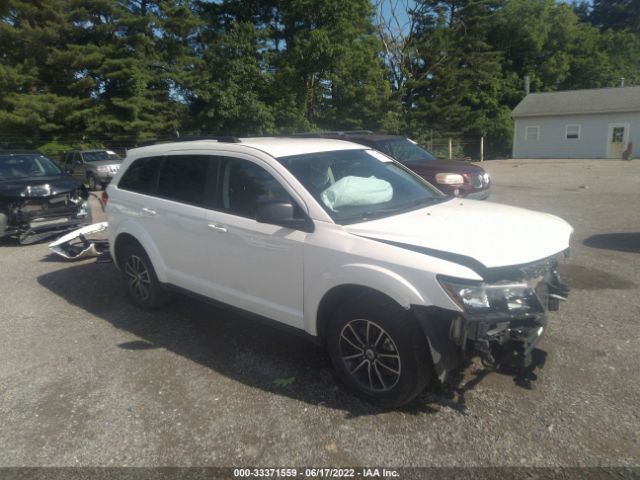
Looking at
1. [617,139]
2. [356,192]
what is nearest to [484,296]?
[356,192]

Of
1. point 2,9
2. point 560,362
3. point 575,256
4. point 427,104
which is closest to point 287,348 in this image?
point 560,362

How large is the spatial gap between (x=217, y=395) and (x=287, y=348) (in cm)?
90

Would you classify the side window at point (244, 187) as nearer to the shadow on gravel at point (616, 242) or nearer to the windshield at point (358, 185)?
the windshield at point (358, 185)

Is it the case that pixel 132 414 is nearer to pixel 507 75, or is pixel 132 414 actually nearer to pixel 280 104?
pixel 280 104

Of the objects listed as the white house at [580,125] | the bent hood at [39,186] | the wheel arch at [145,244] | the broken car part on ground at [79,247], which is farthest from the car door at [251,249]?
the white house at [580,125]

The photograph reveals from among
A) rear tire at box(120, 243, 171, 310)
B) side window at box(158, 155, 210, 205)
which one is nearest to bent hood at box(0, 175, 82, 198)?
rear tire at box(120, 243, 171, 310)

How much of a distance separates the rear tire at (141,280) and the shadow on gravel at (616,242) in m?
6.35

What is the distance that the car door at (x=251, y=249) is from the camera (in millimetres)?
3729

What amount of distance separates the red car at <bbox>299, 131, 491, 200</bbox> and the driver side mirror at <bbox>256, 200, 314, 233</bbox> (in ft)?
18.9

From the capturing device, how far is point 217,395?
3.69 meters

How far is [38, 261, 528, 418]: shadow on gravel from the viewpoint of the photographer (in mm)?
3574

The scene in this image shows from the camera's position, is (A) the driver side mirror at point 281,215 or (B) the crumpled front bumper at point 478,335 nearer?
(B) the crumpled front bumper at point 478,335

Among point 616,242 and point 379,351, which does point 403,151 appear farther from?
point 379,351

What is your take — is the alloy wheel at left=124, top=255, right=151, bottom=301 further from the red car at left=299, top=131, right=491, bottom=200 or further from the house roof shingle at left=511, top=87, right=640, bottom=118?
the house roof shingle at left=511, top=87, right=640, bottom=118
